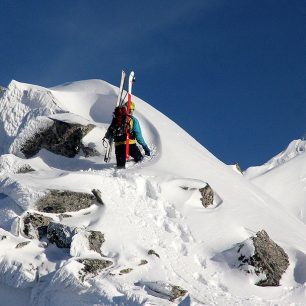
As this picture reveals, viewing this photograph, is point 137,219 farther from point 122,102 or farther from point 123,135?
point 122,102

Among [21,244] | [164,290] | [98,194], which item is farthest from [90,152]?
[164,290]

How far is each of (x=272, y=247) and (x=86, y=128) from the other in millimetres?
7046

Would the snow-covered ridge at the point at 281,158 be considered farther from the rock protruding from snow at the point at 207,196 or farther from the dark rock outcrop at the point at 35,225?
the dark rock outcrop at the point at 35,225

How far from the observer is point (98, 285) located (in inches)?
444

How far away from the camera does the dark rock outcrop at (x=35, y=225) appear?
12.8 metres

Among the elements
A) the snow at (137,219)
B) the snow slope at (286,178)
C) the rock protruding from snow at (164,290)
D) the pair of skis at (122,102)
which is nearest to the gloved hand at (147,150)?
the snow at (137,219)

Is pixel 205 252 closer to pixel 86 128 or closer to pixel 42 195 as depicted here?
pixel 42 195

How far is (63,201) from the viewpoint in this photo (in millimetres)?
13922

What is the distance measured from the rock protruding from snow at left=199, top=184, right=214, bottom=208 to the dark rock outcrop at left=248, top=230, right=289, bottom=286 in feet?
6.83

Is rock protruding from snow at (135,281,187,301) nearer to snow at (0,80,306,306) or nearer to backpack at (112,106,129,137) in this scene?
snow at (0,80,306,306)

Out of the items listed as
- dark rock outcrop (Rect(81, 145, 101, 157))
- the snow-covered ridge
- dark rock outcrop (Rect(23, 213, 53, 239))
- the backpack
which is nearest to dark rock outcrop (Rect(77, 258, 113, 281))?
dark rock outcrop (Rect(23, 213, 53, 239))

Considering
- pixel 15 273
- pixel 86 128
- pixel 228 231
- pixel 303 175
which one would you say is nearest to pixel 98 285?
pixel 15 273

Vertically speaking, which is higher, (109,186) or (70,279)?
(109,186)

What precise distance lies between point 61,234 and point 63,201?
1.54m
